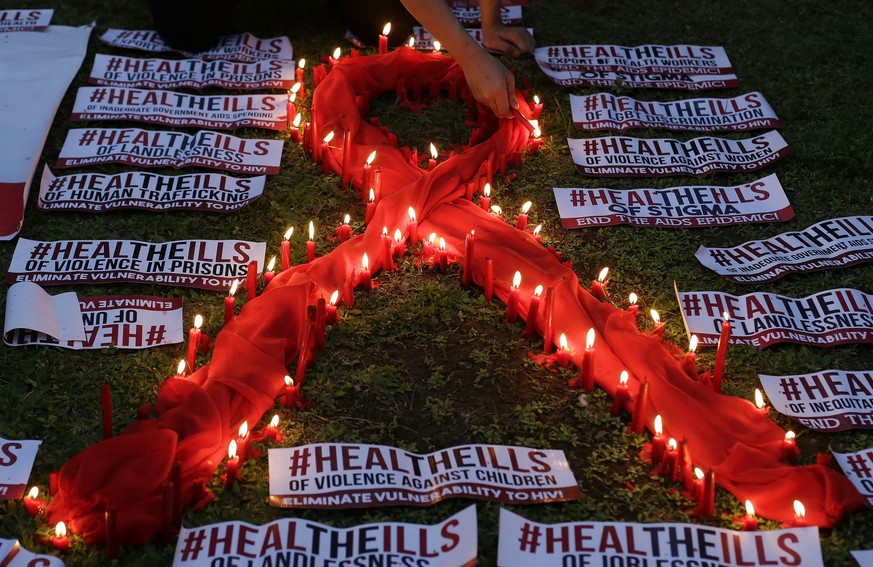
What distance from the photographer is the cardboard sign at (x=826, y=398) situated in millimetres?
3854

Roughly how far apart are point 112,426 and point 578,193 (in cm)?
237

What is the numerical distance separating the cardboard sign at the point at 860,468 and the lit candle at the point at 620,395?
723 millimetres

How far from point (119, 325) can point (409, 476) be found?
138cm

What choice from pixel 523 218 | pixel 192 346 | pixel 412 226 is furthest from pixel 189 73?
pixel 192 346

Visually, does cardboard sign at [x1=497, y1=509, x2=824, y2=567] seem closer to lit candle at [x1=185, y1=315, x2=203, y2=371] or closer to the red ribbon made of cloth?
the red ribbon made of cloth

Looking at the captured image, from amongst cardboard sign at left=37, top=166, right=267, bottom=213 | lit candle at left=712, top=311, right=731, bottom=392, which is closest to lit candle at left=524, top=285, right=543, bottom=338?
lit candle at left=712, top=311, right=731, bottom=392

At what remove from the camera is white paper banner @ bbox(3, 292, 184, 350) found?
162 inches

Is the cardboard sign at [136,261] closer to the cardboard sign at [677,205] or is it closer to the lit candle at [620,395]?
the cardboard sign at [677,205]

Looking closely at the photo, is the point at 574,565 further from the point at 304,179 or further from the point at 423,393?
the point at 304,179

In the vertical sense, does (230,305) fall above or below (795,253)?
above

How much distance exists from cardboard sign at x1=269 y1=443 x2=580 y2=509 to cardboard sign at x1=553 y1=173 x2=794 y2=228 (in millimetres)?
1525

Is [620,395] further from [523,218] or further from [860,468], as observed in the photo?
[523,218]

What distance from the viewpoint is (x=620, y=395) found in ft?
12.6

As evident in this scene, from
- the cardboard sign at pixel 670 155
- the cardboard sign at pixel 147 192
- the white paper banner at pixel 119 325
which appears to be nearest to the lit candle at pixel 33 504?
the white paper banner at pixel 119 325
